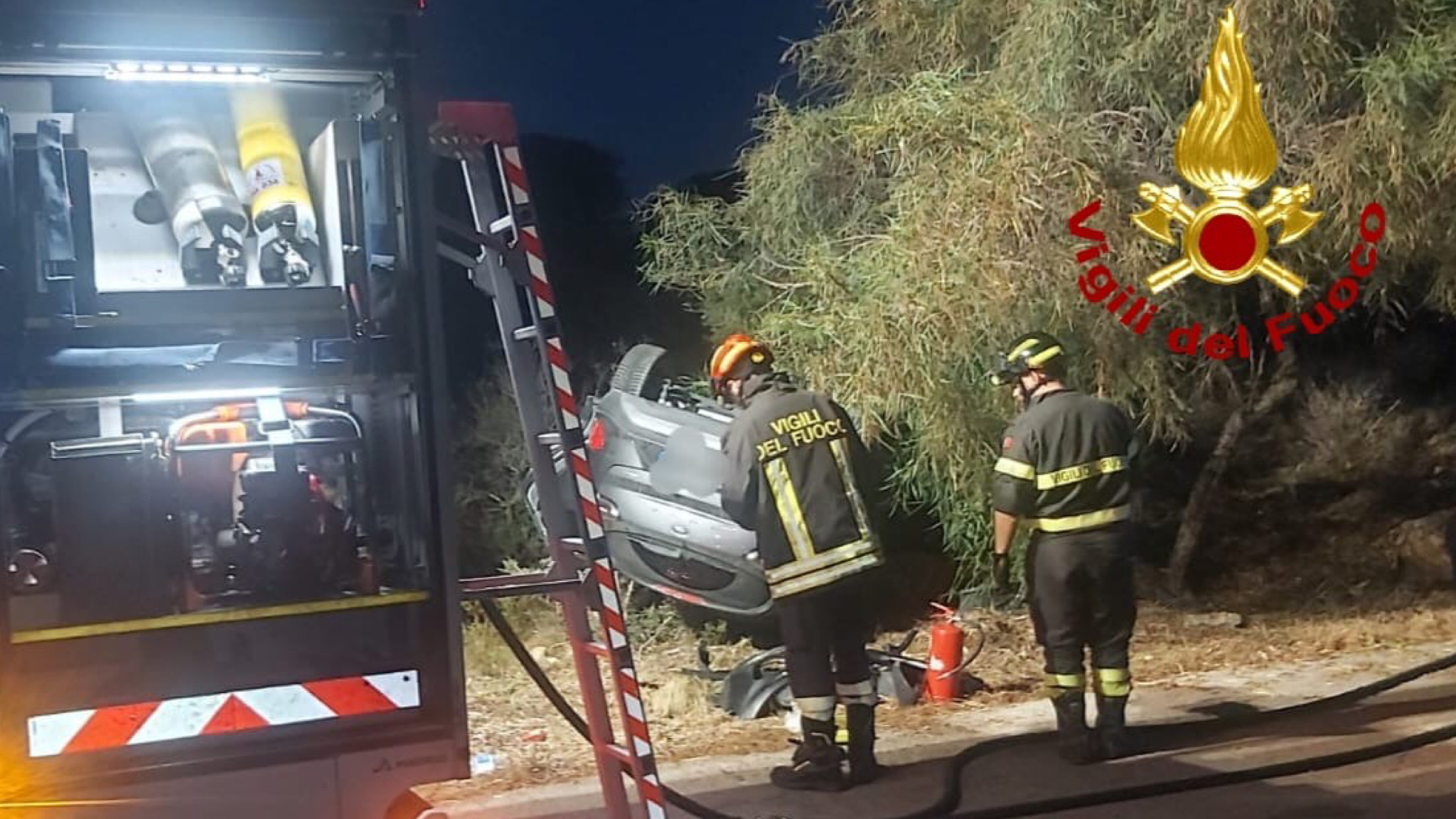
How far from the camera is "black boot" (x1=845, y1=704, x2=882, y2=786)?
17.5ft

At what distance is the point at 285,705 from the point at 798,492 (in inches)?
97.5

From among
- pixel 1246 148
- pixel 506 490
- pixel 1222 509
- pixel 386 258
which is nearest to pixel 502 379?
pixel 506 490

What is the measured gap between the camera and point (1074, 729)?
18.2 ft

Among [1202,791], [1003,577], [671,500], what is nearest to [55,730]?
[1202,791]

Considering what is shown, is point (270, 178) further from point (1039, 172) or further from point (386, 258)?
point (1039, 172)

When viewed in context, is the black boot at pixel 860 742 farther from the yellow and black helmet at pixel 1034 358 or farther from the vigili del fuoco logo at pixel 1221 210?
the vigili del fuoco logo at pixel 1221 210

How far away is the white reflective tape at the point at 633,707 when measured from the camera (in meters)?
3.77

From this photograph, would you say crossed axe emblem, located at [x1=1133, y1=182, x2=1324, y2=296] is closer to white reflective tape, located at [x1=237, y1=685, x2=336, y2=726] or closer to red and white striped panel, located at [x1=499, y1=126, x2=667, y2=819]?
red and white striped panel, located at [x1=499, y1=126, x2=667, y2=819]

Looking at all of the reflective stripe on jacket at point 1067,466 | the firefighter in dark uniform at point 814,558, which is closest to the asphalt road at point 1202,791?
the firefighter in dark uniform at point 814,558

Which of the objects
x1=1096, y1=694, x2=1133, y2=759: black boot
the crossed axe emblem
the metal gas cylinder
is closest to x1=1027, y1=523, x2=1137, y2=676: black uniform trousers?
x1=1096, y1=694, x2=1133, y2=759: black boot

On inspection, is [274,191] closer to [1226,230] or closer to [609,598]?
[609,598]

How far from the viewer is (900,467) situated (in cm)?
732

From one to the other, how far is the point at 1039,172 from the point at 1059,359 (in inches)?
50.0

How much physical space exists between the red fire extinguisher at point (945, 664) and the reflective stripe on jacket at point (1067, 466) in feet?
3.06
